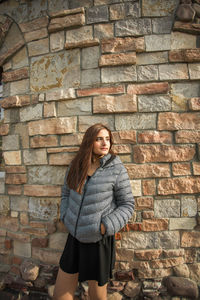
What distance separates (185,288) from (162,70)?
2521 mm

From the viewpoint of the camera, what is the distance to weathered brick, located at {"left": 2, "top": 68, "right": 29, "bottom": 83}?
8.34 ft

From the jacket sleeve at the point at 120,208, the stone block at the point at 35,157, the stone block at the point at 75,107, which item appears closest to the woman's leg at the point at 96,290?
the jacket sleeve at the point at 120,208

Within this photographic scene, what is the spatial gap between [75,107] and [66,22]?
1.07 m

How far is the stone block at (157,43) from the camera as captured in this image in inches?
88.8

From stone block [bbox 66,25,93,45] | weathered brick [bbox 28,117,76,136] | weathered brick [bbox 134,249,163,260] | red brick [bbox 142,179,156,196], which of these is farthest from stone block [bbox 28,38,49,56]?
weathered brick [bbox 134,249,163,260]

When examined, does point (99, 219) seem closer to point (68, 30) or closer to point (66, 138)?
point (66, 138)

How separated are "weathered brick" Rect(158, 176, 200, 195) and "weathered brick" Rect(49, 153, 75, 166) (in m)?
1.12

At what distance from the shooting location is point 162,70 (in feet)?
7.38

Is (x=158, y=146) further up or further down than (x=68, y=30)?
further down

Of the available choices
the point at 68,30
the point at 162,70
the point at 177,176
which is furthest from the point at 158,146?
the point at 68,30

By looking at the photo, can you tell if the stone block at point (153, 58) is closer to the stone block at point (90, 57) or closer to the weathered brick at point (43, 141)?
the stone block at point (90, 57)

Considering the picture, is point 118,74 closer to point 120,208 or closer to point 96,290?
point 120,208

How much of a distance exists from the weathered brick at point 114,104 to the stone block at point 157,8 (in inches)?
40.5

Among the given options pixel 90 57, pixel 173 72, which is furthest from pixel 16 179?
pixel 173 72
